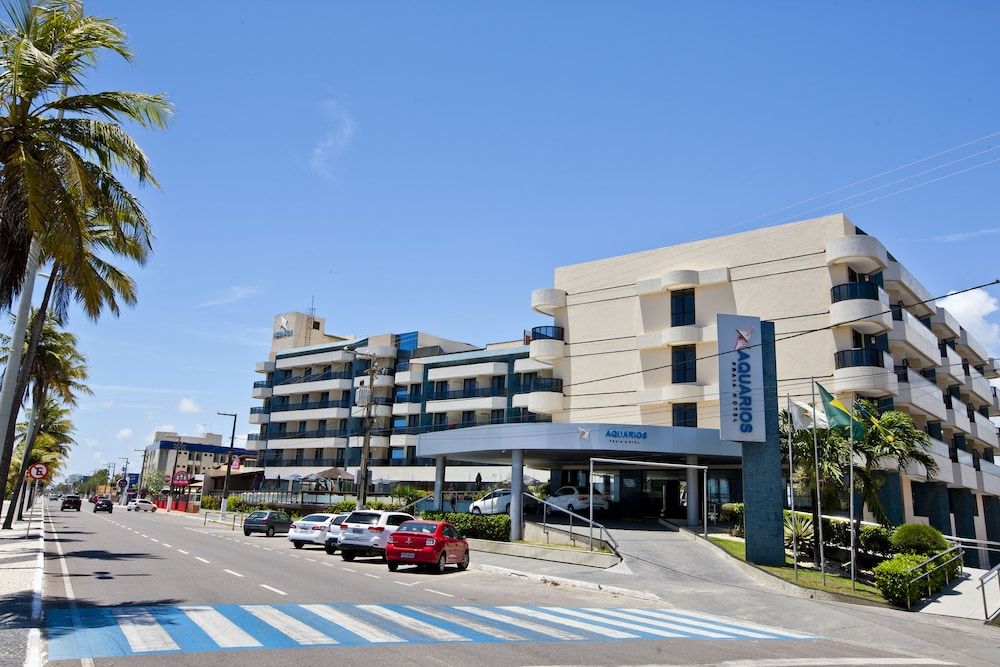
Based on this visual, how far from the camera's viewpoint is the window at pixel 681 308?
43.0 metres

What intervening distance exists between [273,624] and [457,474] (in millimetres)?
53915

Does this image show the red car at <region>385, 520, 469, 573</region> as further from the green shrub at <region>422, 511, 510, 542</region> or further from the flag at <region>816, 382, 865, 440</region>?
the flag at <region>816, 382, 865, 440</region>

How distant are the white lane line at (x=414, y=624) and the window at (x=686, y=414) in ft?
98.9

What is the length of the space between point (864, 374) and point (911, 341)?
5.21m

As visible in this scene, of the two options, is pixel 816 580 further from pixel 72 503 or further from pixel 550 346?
pixel 72 503

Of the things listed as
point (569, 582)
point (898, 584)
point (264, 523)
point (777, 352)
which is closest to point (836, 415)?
point (898, 584)

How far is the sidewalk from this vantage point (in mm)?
8578

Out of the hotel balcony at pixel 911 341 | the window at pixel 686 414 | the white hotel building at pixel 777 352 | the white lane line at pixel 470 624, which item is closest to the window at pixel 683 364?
the white hotel building at pixel 777 352

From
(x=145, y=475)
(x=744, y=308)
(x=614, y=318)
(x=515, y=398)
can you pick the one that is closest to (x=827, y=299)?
(x=744, y=308)

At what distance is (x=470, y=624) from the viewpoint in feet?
40.2

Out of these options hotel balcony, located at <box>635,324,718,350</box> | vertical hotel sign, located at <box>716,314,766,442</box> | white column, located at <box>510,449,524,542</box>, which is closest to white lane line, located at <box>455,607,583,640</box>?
vertical hotel sign, located at <box>716,314,766,442</box>

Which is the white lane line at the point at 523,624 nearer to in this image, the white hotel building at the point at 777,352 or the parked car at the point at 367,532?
the parked car at the point at 367,532

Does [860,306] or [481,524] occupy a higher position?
[860,306]

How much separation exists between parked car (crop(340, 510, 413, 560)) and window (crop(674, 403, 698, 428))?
19540 mm
